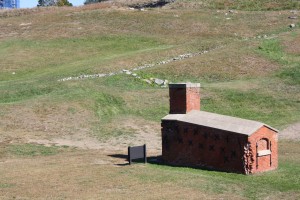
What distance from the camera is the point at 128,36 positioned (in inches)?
2539

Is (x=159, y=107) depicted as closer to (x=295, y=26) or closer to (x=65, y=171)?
(x=65, y=171)

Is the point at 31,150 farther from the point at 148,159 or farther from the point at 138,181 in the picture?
the point at 138,181

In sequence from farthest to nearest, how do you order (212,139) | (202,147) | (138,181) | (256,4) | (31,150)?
(256,4)
(31,150)
(202,147)
(212,139)
(138,181)

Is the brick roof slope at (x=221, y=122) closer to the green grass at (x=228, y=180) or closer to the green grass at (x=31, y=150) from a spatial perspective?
the green grass at (x=228, y=180)

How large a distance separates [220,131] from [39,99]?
677 inches

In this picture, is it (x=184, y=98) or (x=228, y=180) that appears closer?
(x=228, y=180)

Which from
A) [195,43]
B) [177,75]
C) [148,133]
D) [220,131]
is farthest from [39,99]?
[195,43]

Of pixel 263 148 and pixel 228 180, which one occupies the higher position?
pixel 263 148

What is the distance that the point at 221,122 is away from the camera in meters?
25.8

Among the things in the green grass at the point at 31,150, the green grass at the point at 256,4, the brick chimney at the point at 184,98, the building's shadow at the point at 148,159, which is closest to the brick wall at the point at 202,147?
the building's shadow at the point at 148,159

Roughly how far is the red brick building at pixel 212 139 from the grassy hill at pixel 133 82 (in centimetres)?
92

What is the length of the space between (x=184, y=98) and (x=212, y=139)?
2.92 meters

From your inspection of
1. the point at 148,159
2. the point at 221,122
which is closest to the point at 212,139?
the point at 221,122

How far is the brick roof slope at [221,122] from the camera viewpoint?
24.7 m
